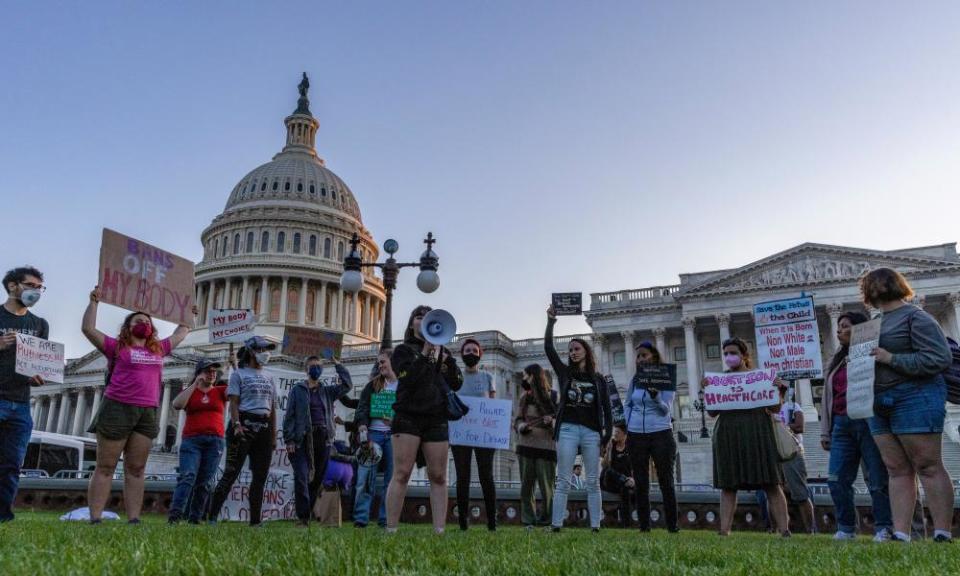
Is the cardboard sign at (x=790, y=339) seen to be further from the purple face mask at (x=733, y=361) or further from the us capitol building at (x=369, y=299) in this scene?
the us capitol building at (x=369, y=299)

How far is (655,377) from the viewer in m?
9.26

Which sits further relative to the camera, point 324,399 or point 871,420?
point 324,399

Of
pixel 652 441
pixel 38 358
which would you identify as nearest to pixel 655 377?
pixel 652 441

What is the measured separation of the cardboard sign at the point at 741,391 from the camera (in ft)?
27.5

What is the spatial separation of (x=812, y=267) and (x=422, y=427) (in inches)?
1926

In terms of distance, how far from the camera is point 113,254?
416 inches

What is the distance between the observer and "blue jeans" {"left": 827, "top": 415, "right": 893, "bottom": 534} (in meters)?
7.49

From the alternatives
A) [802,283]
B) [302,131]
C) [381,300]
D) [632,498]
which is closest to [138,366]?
[632,498]

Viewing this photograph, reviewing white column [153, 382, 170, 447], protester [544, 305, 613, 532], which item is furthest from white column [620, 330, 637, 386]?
protester [544, 305, 613, 532]

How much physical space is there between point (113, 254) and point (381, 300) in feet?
285

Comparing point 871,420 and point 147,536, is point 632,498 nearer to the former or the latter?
point 871,420

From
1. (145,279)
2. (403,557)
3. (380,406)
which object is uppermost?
(145,279)

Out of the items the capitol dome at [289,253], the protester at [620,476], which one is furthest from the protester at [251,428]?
the capitol dome at [289,253]

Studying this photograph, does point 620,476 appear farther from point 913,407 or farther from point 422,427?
point 913,407
